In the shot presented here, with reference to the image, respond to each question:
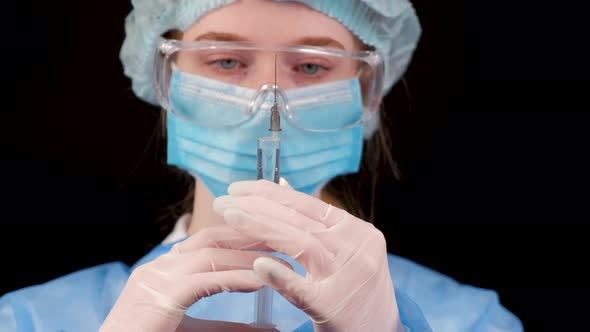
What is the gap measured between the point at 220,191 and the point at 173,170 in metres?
0.64

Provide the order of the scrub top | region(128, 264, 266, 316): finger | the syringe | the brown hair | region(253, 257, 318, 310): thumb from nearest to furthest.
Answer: region(253, 257, 318, 310): thumb
region(128, 264, 266, 316): finger
the syringe
the scrub top
the brown hair

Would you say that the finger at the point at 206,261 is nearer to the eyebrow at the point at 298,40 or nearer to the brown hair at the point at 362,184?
the eyebrow at the point at 298,40

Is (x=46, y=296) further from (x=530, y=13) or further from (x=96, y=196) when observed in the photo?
(x=530, y=13)

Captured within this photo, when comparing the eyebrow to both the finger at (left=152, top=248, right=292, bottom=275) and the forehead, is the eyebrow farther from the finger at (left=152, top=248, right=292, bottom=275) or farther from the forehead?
the finger at (left=152, top=248, right=292, bottom=275)

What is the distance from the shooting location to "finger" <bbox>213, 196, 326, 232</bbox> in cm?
139

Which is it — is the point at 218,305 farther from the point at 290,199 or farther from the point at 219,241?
the point at 290,199

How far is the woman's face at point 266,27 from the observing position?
186 centimetres

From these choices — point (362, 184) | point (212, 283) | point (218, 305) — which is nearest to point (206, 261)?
point (212, 283)

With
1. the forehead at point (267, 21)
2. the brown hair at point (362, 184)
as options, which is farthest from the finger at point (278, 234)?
the brown hair at point (362, 184)

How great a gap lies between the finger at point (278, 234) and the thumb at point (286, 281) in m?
0.06

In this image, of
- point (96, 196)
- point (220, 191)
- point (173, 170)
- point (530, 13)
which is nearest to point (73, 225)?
point (96, 196)

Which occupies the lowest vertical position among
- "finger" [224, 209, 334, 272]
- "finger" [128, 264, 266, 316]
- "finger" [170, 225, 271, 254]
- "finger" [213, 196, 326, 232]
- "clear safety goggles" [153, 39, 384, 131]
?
"finger" [128, 264, 266, 316]

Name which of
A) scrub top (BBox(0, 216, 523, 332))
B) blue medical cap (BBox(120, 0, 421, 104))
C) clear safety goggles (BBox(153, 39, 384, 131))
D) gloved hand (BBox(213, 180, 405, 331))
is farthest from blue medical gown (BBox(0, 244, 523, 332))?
blue medical cap (BBox(120, 0, 421, 104))

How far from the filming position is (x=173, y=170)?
2.54m
